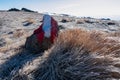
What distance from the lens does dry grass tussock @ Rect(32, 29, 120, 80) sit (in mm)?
5789

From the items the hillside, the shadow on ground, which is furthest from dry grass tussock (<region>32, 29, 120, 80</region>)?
the shadow on ground

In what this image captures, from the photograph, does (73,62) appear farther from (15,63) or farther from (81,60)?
(15,63)

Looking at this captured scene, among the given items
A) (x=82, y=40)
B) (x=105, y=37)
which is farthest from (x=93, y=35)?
(x=82, y=40)

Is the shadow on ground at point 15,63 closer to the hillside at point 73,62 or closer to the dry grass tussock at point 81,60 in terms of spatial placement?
the hillside at point 73,62

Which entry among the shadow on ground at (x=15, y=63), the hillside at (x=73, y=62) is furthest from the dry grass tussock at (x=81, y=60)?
the shadow on ground at (x=15, y=63)

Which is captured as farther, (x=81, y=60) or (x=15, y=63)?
(x=15, y=63)

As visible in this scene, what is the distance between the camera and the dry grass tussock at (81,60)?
579 centimetres

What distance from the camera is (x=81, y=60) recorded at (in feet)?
19.8

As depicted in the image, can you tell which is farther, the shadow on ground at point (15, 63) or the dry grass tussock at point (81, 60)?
the shadow on ground at point (15, 63)

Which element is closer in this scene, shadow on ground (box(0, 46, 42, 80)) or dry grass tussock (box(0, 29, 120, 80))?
dry grass tussock (box(0, 29, 120, 80))

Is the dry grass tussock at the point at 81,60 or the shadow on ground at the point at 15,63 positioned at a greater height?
the dry grass tussock at the point at 81,60

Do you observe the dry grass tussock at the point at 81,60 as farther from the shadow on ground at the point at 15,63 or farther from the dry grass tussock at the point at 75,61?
the shadow on ground at the point at 15,63

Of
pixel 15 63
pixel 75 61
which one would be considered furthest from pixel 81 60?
pixel 15 63

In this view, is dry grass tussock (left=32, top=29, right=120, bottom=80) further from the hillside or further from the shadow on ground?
the shadow on ground
